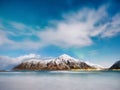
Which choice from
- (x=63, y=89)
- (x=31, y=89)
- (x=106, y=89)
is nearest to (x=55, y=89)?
(x=63, y=89)

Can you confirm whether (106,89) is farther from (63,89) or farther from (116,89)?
(63,89)

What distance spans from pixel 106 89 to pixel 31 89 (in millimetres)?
6459

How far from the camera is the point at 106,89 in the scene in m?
17.2

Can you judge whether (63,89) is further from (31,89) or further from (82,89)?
(31,89)

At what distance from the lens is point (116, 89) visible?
17.1 m

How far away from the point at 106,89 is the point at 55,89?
4362 mm

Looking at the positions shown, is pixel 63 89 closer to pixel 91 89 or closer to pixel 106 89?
pixel 91 89

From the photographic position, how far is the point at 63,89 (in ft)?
57.2

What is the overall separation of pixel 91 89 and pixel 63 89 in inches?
94.5

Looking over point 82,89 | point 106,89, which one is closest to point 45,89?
point 82,89

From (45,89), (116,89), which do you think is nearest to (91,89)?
(116,89)

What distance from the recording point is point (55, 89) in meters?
17.4

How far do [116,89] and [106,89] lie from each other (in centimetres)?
83

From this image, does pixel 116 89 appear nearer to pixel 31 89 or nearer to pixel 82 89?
pixel 82 89
